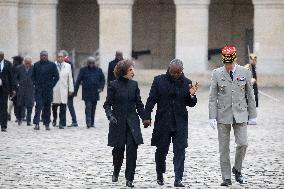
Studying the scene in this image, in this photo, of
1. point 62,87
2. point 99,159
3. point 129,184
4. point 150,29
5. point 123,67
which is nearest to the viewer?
point 129,184

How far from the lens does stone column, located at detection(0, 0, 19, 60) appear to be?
1715 inches

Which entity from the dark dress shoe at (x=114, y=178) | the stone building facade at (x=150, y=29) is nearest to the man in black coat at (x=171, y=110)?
the dark dress shoe at (x=114, y=178)

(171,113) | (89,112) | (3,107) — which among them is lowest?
(89,112)

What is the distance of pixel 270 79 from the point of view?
41312 mm

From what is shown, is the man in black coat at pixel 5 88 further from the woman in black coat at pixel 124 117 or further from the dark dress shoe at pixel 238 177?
the dark dress shoe at pixel 238 177

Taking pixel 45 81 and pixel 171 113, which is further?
pixel 45 81

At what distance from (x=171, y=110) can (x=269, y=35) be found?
28.9 m

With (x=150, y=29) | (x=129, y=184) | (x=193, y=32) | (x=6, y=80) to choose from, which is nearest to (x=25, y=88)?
(x=6, y=80)

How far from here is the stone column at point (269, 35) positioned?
1670 inches

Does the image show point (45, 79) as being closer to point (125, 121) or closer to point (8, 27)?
point (125, 121)

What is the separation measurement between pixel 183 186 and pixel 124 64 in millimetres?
2006

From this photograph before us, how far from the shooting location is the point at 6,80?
2297cm

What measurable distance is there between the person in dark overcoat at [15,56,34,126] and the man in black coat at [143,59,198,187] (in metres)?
11.1

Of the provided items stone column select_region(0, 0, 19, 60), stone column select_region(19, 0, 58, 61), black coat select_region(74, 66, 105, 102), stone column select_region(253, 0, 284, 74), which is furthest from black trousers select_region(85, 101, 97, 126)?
stone column select_region(19, 0, 58, 61)
